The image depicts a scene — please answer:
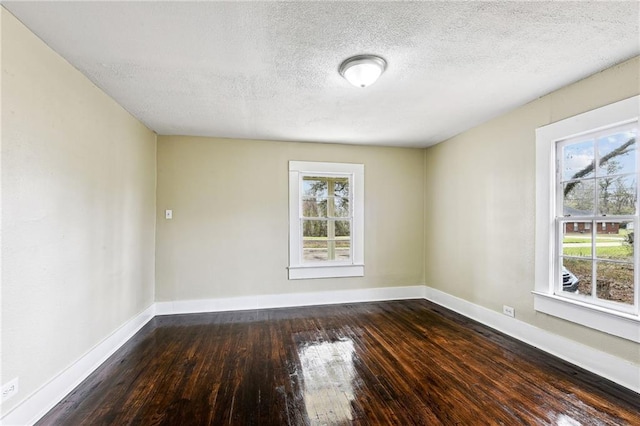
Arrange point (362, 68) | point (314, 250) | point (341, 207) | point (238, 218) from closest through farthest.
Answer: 1. point (362, 68)
2. point (238, 218)
3. point (314, 250)
4. point (341, 207)

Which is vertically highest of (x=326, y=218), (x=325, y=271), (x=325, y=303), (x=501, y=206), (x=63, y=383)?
(x=501, y=206)

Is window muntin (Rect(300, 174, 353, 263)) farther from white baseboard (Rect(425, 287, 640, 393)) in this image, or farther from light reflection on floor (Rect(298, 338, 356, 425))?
white baseboard (Rect(425, 287, 640, 393))

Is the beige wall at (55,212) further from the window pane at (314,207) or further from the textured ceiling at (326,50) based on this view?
the window pane at (314,207)

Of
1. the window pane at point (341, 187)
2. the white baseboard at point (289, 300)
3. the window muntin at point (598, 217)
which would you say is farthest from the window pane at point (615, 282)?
the window pane at point (341, 187)

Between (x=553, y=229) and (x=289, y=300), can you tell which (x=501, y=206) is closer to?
(x=553, y=229)

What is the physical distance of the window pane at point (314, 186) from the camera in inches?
182

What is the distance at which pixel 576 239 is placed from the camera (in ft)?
8.93

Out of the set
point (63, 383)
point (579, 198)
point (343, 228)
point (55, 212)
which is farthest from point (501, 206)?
point (63, 383)

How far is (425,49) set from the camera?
81.6 inches

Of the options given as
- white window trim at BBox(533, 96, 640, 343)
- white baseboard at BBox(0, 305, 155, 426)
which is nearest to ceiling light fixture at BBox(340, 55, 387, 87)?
white window trim at BBox(533, 96, 640, 343)

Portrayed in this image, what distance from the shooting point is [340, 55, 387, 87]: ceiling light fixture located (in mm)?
2172

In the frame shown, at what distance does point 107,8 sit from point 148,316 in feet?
11.3

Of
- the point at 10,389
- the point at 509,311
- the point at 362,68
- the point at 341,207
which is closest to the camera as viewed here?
the point at 10,389

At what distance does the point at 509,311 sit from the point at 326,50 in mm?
3238
